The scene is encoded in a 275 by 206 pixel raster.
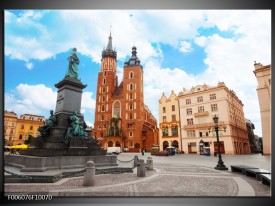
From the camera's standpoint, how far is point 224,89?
33.6m

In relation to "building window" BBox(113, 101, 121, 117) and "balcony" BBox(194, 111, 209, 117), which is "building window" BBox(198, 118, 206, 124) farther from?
"building window" BBox(113, 101, 121, 117)

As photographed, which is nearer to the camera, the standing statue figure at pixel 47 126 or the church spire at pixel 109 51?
the standing statue figure at pixel 47 126

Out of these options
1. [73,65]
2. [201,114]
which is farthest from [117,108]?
[73,65]

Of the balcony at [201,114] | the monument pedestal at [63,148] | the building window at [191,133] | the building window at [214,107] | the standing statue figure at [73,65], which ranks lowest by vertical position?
the building window at [191,133]

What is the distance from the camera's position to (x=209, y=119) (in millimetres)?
34438

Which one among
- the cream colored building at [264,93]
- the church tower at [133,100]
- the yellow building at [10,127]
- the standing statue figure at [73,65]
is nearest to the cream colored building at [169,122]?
the church tower at [133,100]

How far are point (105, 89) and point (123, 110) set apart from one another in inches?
443

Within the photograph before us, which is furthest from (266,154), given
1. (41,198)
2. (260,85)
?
(41,198)

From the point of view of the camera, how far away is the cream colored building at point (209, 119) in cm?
3250

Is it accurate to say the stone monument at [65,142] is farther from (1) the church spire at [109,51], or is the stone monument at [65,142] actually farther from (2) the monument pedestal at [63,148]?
(1) the church spire at [109,51]

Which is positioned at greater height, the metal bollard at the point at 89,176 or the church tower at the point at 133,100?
the church tower at the point at 133,100

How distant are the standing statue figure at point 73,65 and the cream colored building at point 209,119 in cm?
2687

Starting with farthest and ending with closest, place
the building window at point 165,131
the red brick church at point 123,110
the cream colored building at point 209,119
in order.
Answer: the red brick church at point 123,110 → the building window at point 165,131 → the cream colored building at point 209,119
